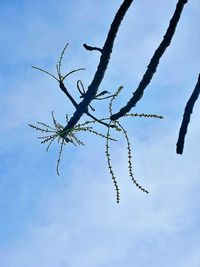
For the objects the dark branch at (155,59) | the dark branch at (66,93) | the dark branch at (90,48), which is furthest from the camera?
the dark branch at (66,93)

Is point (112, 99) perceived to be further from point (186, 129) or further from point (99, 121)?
point (186, 129)

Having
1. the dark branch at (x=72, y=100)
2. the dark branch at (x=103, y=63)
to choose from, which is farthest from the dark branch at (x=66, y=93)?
the dark branch at (x=103, y=63)

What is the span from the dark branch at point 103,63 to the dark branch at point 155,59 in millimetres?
470

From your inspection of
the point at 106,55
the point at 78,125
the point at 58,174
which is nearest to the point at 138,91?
the point at 106,55

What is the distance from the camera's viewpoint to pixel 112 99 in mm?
6664

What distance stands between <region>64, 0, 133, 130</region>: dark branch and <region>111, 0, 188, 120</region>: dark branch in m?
0.47

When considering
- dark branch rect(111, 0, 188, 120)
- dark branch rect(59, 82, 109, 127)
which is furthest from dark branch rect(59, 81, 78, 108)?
dark branch rect(111, 0, 188, 120)

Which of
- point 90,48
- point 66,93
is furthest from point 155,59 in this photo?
point 66,93

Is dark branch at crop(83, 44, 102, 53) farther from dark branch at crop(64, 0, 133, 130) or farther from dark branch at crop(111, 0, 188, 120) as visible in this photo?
dark branch at crop(111, 0, 188, 120)

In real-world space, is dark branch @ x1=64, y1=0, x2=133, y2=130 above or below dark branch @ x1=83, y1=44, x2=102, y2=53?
below

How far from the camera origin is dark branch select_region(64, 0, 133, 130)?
5.16 metres

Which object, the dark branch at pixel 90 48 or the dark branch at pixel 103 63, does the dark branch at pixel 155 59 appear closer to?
the dark branch at pixel 103 63

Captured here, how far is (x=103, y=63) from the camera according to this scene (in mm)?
5477

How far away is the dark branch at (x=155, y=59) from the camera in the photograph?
507cm
